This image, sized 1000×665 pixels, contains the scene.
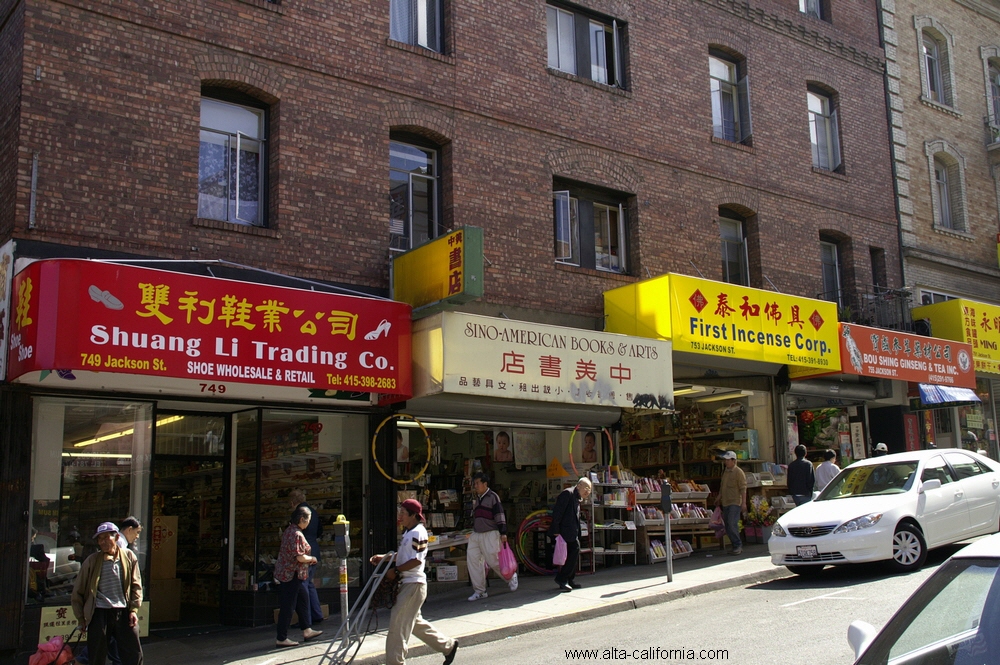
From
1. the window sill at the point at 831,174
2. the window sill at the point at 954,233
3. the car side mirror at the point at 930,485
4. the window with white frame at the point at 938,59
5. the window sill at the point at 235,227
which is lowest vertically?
the car side mirror at the point at 930,485

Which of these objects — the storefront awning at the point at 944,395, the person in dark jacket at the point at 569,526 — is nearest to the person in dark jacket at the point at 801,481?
the person in dark jacket at the point at 569,526

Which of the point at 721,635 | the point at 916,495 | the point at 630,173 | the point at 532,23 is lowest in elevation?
the point at 721,635

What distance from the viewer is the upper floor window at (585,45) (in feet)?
55.7

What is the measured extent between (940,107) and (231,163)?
18.8 meters

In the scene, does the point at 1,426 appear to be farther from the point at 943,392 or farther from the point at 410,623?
the point at 943,392

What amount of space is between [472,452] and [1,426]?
25.0 ft

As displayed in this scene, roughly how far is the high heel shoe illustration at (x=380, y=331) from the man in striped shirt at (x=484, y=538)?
2532mm

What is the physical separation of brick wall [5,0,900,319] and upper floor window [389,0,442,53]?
332 millimetres

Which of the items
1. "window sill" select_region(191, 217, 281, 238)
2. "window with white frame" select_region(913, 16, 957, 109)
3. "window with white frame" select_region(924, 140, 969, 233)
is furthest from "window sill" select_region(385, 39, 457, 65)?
"window with white frame" select_region(913, 16, 957, 109)

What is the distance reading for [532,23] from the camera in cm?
1638

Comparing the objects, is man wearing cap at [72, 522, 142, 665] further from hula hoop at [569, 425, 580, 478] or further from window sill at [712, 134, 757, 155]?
window sill at [712, 134, 757, 155]

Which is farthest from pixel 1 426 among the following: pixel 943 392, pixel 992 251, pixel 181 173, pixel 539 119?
pixel 992 251

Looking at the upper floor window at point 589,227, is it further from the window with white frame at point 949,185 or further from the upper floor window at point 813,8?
the window with white frame at point 949,185

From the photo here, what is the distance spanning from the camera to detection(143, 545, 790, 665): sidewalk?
10.4 meters
